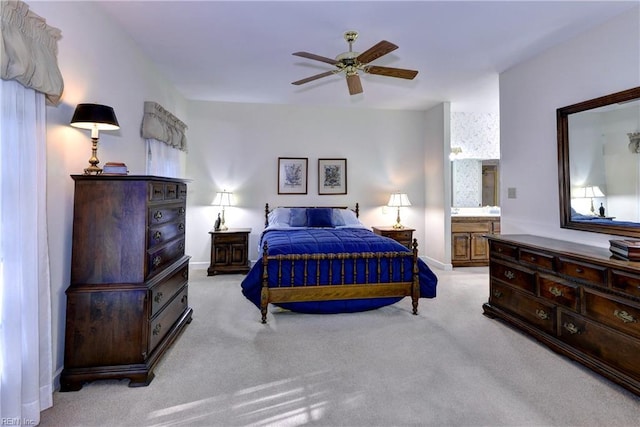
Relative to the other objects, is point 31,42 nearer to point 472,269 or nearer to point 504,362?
point 504,362

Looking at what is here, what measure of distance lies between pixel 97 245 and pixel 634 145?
4263 millimetres

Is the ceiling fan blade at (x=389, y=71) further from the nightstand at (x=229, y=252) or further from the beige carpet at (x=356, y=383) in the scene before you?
the nightstand at (x=229, y=252)

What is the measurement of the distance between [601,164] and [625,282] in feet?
4.32

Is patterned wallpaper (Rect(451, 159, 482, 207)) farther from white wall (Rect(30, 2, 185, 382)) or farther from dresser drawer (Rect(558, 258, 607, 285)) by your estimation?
white wall (Rect(30, 2, 185, 382))

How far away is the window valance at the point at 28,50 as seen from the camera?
59.1 inches

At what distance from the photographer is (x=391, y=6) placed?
102 inches

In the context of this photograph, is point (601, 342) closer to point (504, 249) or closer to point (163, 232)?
point (504, 249)

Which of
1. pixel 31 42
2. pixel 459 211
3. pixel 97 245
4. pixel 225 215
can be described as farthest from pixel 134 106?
pixel 459 211

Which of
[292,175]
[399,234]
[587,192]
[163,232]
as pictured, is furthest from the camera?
[292,175]

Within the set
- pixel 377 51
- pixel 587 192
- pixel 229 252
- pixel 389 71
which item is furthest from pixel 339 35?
pixel 229 252

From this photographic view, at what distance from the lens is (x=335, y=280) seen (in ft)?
10.7

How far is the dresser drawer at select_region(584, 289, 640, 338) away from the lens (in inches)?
79.6

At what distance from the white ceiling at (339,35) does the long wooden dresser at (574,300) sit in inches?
81.9

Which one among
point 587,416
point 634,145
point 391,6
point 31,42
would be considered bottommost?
point 587,416
